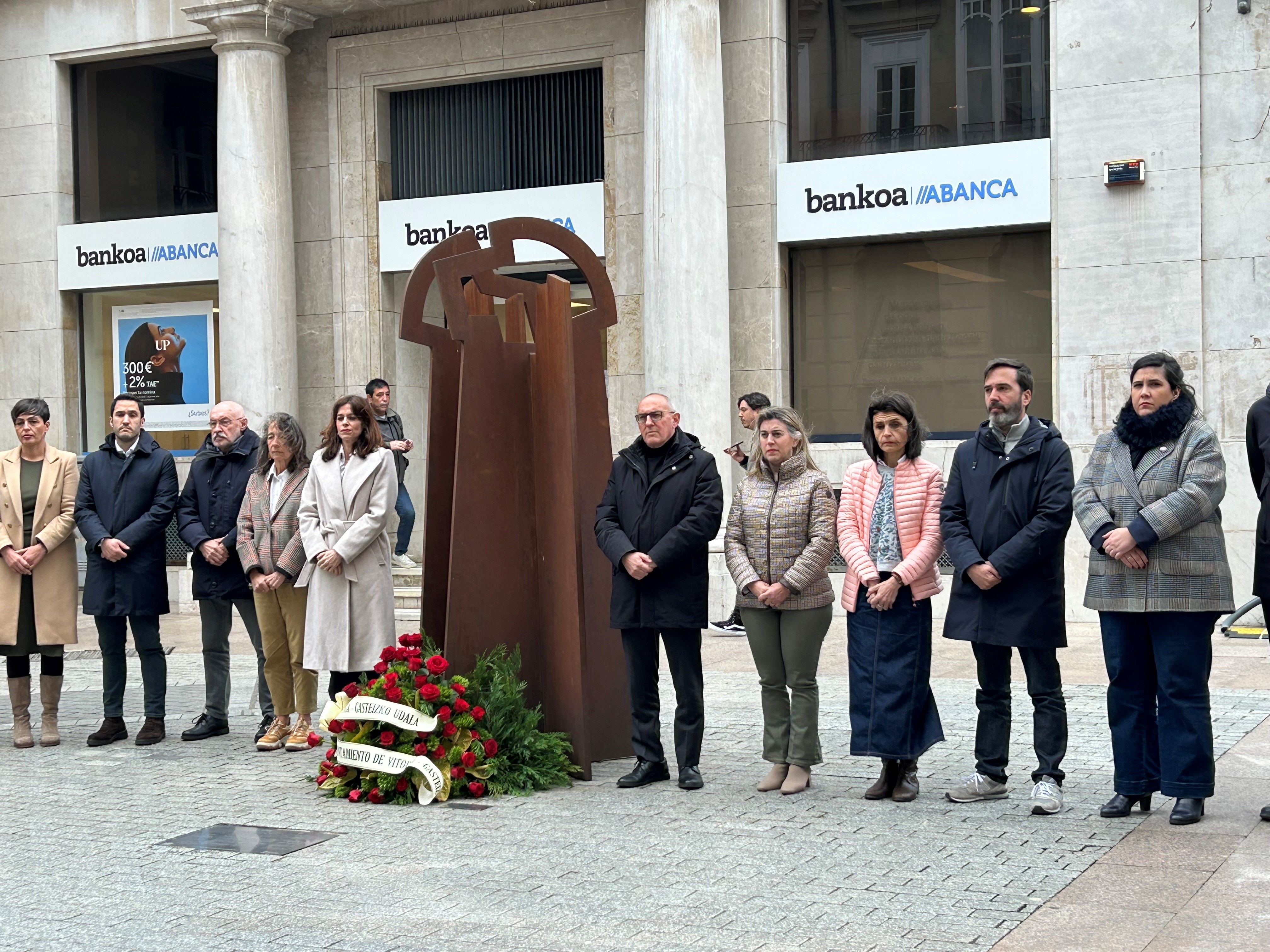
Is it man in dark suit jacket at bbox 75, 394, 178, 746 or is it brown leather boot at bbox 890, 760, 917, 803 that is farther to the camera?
man in dark suit jacket at bbox 75, 394, 178, 746

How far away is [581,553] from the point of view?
8.20 m

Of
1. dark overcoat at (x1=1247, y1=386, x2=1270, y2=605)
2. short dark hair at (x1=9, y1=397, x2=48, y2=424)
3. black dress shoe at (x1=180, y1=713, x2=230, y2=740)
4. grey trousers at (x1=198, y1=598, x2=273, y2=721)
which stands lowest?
black dress shoe at (x1=180, y1=713, x2=230, y2=740)

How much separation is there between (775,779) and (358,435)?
305cm

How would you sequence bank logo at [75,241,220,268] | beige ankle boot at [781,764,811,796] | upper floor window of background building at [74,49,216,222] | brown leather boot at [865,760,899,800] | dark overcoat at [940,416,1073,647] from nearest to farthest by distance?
dark overcoat at [940,416,1073,647]
brown leather boot at [865,760,899,800]
beige ankle boot at [781,764,811,796]
bank logo at [75,241,220,268]
upper floor window of background building at [74,49,216,222]

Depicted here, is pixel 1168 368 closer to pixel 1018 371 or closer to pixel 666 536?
pixel 1018 371

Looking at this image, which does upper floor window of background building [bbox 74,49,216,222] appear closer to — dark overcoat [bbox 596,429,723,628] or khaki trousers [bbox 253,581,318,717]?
khaki trousers [bbox 253,581,318,717]

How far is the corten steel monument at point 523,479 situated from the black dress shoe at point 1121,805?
8.37 feet

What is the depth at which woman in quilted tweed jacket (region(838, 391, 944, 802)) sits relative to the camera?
7.26 meters

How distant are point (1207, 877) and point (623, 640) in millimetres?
3103

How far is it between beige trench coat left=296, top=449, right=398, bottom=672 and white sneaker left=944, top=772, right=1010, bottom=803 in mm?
3174

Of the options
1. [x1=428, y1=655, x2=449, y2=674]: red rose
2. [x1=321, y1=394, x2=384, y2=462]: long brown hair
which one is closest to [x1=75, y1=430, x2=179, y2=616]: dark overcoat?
[x1=321, y1=394, x2=384, y2=462]: long brown hair

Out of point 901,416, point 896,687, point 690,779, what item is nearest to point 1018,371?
point 901,416

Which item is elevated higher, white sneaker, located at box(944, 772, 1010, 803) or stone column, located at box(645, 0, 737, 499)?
stone column, located at box(645, 0, 737, 499)

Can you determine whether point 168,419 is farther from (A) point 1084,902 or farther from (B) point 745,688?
(A) point 1084,902
